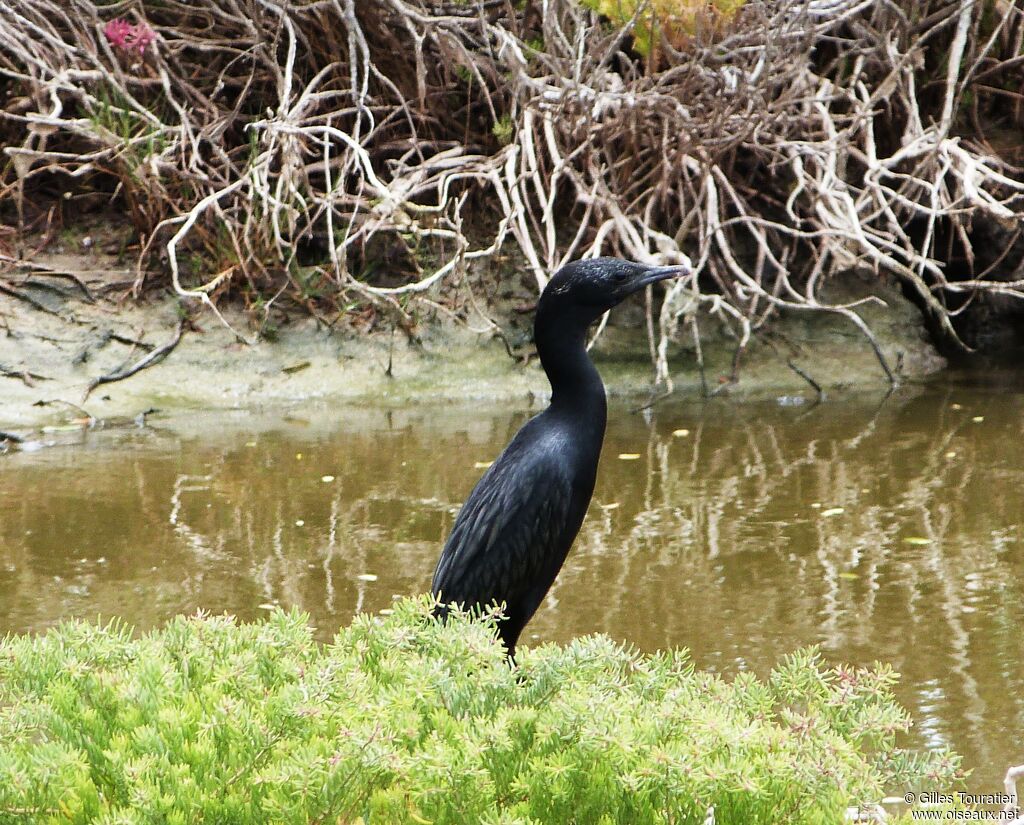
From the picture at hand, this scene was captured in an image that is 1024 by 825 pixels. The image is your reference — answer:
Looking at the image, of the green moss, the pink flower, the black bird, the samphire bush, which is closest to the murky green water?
the black bird

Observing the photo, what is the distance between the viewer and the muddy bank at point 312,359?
7.12 m

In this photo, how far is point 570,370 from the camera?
3865 millimetres

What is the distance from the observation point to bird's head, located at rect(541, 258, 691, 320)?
3945mm

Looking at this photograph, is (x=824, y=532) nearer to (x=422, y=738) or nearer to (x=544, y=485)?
(x=544, y=485)

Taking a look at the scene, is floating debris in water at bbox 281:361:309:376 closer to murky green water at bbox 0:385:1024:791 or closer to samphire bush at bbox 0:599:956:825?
murky green water at bbox 0:385:1024:791

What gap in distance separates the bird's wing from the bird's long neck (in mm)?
182

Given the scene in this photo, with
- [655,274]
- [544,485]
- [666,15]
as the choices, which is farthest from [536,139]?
[544,485]

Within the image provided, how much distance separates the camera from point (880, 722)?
2.27 metres

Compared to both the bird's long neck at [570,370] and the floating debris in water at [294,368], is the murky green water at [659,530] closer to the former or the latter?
the floating debris in water at [294,368]

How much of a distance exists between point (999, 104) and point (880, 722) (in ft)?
22.7

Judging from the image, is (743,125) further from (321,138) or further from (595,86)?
(321,138)

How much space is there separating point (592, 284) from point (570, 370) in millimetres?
272

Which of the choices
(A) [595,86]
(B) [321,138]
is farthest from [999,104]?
(B) [321,138]

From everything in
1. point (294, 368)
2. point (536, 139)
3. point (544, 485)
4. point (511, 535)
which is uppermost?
point (536, 139)
